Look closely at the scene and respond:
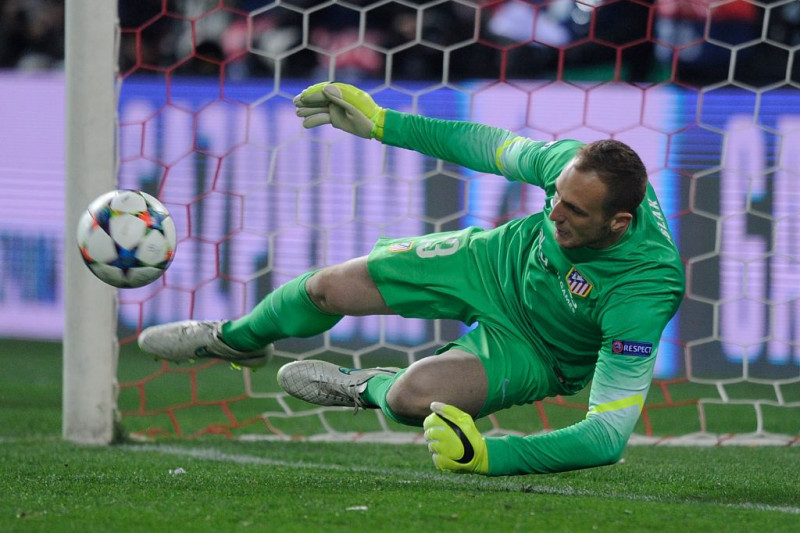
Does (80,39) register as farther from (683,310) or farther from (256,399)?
(683,310)

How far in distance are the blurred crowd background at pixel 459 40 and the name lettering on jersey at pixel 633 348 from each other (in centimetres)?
349

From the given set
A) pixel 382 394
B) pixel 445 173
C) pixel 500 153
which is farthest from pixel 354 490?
pixel 445 173

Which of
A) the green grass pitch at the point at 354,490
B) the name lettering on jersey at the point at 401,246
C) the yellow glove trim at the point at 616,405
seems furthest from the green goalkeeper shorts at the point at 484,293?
the yellow glove trim at the point at 616,405

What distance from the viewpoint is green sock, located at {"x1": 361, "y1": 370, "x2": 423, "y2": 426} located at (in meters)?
3.26

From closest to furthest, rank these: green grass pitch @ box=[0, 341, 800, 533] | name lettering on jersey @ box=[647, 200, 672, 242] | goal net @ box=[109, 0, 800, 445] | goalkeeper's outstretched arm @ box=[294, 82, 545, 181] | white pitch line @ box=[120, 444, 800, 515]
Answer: green grass pitch @ box=[0, 341, 800, 533] → white pitch line @ box=[120, 444, 800, 515] → name lettering on jersey @ box=[647, 200, 672, 242] → goalkeeper's outstretched arm @ box=[294, 82, 545, 181] → goal net @ box=[109, 0, 800, 445]

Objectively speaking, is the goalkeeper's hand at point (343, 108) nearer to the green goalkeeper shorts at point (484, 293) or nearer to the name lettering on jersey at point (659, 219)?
the green goalkeeper shorts at point (484, 293)

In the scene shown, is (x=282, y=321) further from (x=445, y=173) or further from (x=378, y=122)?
(x=445, y=173)

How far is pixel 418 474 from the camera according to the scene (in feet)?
11.9

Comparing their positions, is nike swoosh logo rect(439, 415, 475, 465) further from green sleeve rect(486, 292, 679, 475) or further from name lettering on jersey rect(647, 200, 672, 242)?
name lettering on jersey rect(647, 200, 672, 242)

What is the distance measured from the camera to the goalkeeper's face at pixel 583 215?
2.87 meters

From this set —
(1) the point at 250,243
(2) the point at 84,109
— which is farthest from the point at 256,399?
(2) the point at 84,109

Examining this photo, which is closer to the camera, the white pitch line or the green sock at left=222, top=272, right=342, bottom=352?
the white pitch line

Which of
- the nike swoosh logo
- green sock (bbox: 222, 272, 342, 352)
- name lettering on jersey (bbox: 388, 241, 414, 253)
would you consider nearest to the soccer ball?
green sock (bbox: 222, 272, 342, 352)

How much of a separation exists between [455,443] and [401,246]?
3.12 ft
